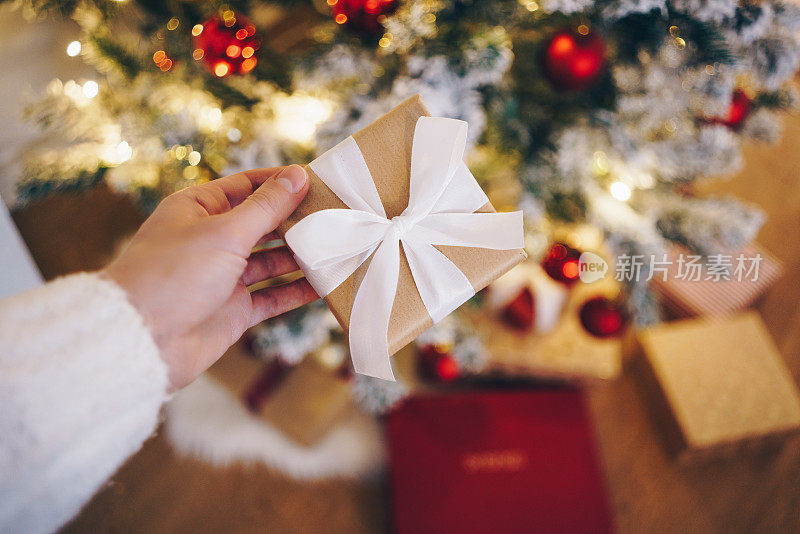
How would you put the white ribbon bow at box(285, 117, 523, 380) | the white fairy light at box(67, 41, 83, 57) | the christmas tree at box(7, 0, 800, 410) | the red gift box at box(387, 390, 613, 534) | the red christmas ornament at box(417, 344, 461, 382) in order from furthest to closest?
the red christmas ornament at box(417, 344, 461, 382), the red gift box at box(387, 390, 613, 534), the white fairy light at box(67, 41, 83, 57), the christmas tree at box(7, 0, 800, 410), the white ribbon bow at box(285, 117, 523, 380)

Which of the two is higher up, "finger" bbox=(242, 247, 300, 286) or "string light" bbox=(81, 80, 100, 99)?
"string light" bbox=(81, 80, 100, 99)

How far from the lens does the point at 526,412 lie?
1.17 metres

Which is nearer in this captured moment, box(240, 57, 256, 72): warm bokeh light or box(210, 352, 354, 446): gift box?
box(240, 57, 256, 72): warm bokeh light

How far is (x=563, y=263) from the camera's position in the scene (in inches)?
32.6

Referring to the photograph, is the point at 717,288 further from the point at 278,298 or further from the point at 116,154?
the point at 116,154

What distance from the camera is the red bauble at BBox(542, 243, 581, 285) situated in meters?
0.83

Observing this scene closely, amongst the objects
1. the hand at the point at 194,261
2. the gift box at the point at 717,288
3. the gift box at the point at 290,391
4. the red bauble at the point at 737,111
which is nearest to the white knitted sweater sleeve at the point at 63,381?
the hand at the point at 194,261

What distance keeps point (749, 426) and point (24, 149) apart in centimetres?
220

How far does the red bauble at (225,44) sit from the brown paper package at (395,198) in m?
0.31

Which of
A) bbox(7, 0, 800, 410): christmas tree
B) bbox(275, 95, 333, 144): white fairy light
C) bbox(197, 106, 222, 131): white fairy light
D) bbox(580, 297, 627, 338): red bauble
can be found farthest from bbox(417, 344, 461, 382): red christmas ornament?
bbox(197, 106, 222, 131): white fairy light

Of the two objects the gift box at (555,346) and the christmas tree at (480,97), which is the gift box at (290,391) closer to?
the christmas tree at (480,97)

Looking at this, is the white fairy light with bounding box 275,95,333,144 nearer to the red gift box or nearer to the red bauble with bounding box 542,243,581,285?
the red bauble with bounding box 542,243,581,285

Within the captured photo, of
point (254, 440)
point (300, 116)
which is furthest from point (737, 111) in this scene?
point (254, 440)

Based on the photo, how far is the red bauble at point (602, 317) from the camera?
969 millimetres
